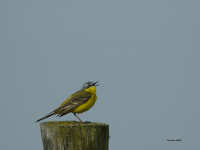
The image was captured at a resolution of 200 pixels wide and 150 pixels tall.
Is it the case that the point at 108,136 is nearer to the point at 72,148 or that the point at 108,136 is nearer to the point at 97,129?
the point at 97,129

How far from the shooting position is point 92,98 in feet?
31.8

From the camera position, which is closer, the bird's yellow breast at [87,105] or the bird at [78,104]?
the bird at [78,104]

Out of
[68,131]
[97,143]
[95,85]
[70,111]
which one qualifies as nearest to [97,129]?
[97,143]

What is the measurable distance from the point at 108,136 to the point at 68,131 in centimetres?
133

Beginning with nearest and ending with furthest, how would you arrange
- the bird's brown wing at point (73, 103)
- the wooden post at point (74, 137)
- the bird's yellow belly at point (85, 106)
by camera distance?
the wooden post at point (74, 137)
the bird's brown wing at point (73, 103)
the bird's yellow belly at point (85, 106)

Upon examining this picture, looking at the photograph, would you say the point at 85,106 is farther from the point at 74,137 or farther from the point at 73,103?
the point at 74,137

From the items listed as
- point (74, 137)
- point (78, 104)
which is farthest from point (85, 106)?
point (74, 137)

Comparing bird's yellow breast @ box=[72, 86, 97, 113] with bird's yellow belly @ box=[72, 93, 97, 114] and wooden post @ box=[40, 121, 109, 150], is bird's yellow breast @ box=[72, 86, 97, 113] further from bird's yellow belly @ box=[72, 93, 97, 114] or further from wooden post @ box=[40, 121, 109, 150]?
wooden post @ box=[40, 121, 109, 150]

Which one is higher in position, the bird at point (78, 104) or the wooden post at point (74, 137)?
the bird at point (78, 104)

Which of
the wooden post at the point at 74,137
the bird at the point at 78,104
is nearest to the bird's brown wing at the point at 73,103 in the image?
Answer: the bird at the point at 78,104

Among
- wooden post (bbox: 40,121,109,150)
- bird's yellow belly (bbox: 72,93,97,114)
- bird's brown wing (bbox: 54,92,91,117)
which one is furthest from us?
bird's yellow belly (bbox: 72,93,97,114)

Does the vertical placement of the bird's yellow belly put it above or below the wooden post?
above

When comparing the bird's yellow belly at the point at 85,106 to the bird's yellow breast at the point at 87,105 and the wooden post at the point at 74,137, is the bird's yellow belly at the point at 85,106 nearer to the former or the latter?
the bird's yellow breast at the point at 87,105

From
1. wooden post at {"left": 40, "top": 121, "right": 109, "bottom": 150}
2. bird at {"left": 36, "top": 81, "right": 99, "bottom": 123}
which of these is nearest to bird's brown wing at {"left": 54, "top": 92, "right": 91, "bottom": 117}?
bird at {"left": 36, "top": 81, "right": 99, "bottom": 123}
